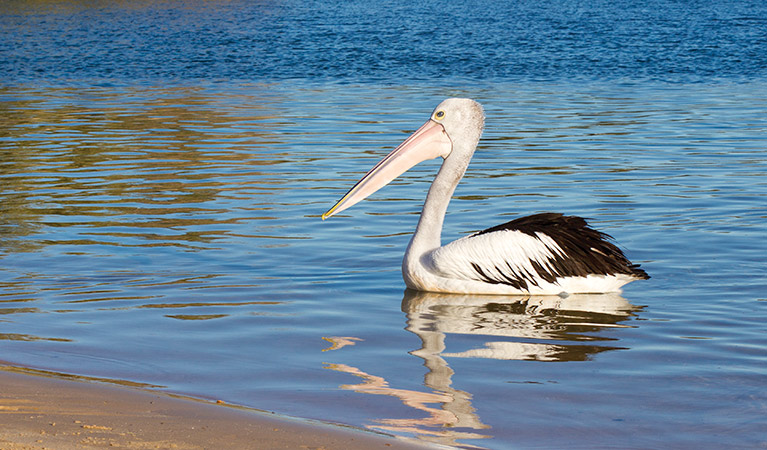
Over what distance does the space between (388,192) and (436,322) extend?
12.6ft

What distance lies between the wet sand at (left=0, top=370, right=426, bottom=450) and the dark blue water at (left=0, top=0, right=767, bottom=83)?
50.0 feet

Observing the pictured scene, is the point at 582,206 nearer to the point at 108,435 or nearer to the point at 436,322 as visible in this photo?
the point at 436,322

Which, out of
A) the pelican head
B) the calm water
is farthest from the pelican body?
the pelican head

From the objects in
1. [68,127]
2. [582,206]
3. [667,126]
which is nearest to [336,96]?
[68,127]

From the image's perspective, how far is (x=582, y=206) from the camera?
308 inches

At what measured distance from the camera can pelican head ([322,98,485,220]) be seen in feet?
20.2

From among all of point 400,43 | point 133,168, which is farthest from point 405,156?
point 400,43

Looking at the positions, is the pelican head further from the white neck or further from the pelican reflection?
the pelican reflection

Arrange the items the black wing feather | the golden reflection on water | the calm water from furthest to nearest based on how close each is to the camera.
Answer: the golden reflection on water, the black wing feather, the calm water

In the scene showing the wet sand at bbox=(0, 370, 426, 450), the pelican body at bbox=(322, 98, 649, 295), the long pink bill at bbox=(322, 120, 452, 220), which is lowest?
the wet sand at bbox=(0, 370, 426, 450)

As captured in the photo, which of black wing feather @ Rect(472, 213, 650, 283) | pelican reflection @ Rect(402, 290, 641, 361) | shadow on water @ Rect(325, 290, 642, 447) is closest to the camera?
shadow on water @ Rect(325, 290, 642, 447)

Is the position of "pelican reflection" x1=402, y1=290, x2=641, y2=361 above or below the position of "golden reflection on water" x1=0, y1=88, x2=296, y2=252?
below

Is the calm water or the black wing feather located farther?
the black wing feather

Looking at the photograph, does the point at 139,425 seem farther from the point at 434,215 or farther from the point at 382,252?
the point at 382,252
